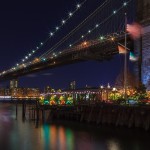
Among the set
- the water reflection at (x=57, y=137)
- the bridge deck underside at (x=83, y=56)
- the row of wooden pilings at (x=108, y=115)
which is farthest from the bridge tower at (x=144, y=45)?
→ the water reflection at (x=57, y=137)

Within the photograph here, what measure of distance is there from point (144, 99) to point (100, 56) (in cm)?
1814

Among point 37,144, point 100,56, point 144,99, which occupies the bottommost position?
point 37,144

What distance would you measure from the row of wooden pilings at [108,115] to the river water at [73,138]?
65cm

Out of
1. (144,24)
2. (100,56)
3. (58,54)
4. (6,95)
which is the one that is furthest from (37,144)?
(6,95)

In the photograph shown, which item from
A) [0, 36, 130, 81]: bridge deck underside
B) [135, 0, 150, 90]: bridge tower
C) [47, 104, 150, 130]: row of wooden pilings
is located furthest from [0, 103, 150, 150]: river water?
[0, 36, 130, 81]: bridge deck underside

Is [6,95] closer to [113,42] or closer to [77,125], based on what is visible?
[113,42]

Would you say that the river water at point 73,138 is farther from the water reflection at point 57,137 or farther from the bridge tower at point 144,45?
the bridge tower at point 144,45

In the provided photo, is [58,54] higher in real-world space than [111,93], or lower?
higher

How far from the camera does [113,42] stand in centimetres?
4372

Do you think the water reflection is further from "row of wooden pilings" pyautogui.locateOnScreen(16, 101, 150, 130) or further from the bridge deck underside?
the bridge deck underside

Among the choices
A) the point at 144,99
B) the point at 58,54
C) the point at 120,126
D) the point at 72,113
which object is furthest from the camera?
the point at 58,54

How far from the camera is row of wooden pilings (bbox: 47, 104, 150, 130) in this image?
2834 centimetres

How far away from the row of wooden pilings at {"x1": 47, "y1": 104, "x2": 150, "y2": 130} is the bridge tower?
285 inches

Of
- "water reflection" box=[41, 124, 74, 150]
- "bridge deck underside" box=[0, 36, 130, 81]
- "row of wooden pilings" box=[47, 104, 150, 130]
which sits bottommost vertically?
"water reflection" box=[41, 124, 74, 150]
